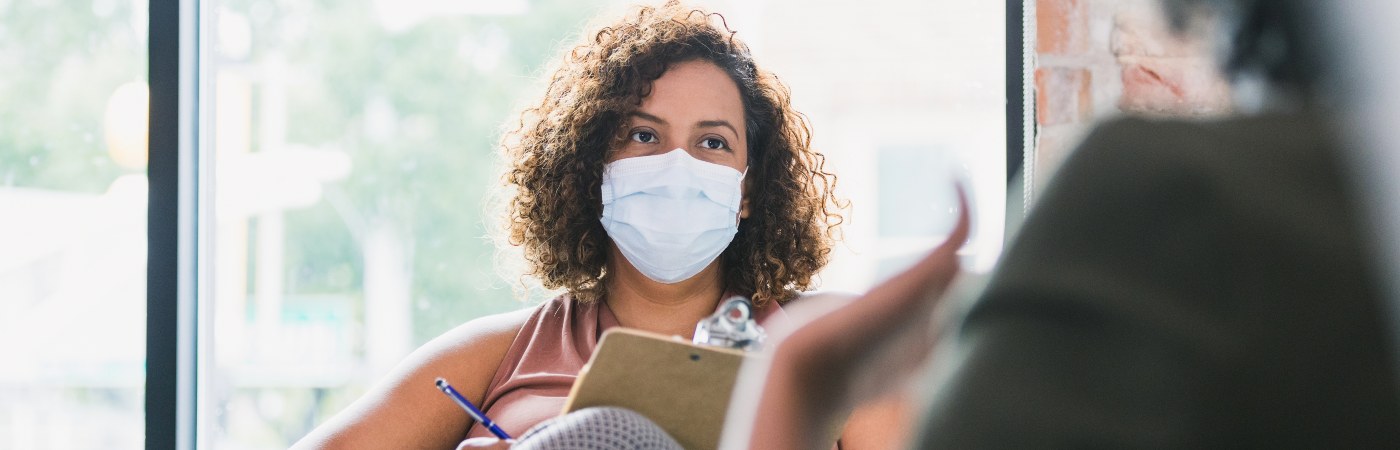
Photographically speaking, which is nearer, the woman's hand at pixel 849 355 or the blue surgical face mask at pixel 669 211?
the woman's hand at pixel 849 355

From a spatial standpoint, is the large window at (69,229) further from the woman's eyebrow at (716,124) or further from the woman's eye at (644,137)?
the woman's eyebrow at (716,124)

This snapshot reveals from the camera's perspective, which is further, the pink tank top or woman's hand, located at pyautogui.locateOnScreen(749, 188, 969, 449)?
the pink tank top

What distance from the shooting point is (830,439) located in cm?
52

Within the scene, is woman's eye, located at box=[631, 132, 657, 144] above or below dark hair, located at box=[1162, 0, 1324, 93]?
above

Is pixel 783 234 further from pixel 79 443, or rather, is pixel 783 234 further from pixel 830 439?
pixel 79 443

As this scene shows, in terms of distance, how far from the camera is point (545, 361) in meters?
1.53

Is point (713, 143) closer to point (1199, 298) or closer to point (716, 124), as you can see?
point (716, 124)

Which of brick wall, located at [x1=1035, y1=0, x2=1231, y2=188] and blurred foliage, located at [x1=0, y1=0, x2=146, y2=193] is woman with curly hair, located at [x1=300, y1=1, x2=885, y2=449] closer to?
brick wall, located at [x1=1035, y1=0, x2=1231, y2=188]

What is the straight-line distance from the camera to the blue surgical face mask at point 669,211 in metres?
1.58

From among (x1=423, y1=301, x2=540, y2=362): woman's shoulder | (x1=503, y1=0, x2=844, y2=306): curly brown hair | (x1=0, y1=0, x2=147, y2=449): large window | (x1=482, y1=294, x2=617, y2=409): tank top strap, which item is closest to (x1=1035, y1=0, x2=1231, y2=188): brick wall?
(x1=503, y1=0, x2=844, y2=306): curly brown hair

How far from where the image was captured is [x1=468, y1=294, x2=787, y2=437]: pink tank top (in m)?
1.43

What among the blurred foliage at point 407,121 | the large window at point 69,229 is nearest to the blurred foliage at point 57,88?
the large window at point 69,229

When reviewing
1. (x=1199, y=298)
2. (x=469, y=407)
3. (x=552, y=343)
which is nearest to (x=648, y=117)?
(x=552, y=343)

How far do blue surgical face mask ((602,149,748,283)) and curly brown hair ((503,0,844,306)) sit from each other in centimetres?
7
